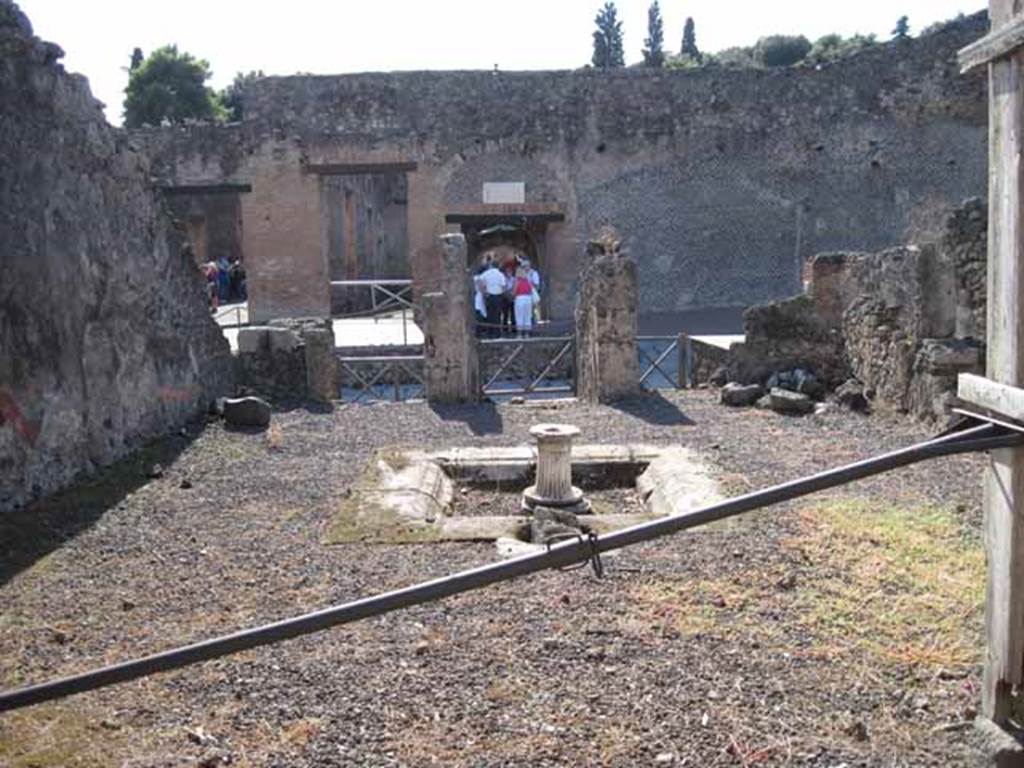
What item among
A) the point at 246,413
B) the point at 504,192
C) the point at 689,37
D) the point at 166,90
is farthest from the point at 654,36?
the point at 246,413

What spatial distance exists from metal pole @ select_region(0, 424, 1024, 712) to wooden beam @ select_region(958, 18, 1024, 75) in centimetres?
106

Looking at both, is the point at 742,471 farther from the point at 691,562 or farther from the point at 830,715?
the point at 830,715

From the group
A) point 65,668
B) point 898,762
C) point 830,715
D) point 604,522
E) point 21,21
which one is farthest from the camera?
point 21,21

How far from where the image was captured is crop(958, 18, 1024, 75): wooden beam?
255cm

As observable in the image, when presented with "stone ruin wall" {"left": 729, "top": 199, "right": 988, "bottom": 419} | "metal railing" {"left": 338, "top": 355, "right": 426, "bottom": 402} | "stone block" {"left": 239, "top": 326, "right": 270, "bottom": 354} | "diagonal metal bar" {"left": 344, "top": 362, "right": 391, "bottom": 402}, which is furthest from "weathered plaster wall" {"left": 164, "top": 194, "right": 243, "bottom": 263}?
"stone ruin wall" {"left": 729, "top": 199, "right": 988, "bottom": 419}

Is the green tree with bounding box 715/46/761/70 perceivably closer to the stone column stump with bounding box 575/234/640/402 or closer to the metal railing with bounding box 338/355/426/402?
the metal railing with bounding box 338/355/426/402

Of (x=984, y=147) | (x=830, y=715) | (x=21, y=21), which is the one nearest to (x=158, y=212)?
(x=21, y=21)

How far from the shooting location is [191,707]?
3516mm

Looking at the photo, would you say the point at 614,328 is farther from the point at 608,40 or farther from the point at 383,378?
the point at 608,40

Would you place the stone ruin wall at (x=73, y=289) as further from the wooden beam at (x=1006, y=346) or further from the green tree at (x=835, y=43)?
the green tree at (x=835, y=43)

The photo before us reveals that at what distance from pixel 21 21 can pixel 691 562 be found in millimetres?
5620

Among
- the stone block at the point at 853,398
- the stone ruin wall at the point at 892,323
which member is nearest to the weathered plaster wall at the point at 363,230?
the stone ruin wall at the point at 892,323

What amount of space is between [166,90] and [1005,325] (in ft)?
139

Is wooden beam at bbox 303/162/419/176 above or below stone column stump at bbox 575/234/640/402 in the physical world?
above
